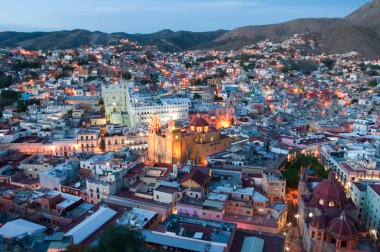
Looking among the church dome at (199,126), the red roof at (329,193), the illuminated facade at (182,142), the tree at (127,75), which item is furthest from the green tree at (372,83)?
the red roof at (329,193)

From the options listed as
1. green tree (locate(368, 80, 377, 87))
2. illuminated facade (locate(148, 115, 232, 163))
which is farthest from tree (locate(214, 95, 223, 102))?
green tree (locate(368, 80, 377, 87))

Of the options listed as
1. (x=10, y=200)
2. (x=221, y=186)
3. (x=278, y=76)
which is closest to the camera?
(x=10, y=200)

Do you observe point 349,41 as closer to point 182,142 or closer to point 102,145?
point 182,142

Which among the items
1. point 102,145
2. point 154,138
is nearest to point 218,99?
point 102,145

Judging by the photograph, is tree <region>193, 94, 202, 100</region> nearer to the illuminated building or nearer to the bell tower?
the illuminated building

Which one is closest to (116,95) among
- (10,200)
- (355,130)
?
(10,200)

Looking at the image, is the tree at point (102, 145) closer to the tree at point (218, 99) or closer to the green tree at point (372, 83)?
the tree at point (218, 99)

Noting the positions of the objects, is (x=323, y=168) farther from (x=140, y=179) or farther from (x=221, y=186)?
(x=140, y=179)
